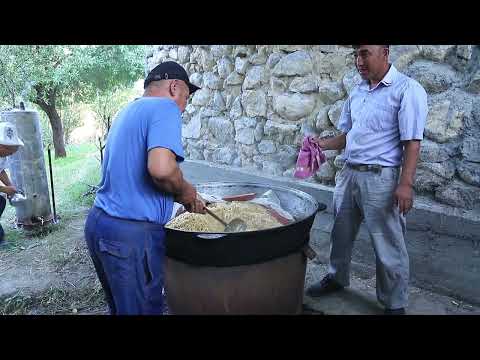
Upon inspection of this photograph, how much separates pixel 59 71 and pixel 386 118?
33.2 ft

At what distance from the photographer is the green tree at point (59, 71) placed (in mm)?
10219

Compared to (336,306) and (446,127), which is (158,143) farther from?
(446,127)

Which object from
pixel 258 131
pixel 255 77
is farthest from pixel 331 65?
pixel 258 131

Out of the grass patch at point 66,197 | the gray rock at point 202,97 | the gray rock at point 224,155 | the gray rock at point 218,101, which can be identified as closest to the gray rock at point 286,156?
the gray rock at point 224,155

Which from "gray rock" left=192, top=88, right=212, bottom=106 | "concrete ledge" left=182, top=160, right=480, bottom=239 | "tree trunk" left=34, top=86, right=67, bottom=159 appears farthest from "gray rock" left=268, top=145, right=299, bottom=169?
"tree trunk" left=34, top=86, right=67, bottom=159

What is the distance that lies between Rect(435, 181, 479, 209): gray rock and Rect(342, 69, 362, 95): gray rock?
1.16m

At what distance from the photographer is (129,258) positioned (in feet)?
6.84

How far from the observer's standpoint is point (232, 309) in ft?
7.92

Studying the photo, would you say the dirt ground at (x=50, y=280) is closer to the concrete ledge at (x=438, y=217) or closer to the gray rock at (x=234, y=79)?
the concrete ledge at (x=438, y=217)

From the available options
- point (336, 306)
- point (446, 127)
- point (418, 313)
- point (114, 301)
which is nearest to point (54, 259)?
point (114, 301)

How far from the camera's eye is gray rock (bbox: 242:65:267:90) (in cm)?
437

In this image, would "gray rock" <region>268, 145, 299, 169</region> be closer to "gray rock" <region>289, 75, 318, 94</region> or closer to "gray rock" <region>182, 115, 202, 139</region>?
"gray rock" <region>289, 75, 318, 94</region>

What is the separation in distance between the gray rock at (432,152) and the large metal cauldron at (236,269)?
128cm

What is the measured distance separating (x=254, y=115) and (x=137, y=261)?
9.08ft
